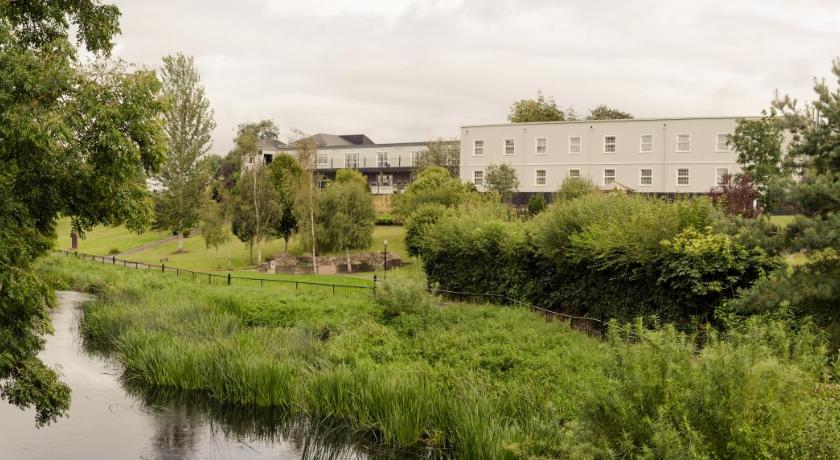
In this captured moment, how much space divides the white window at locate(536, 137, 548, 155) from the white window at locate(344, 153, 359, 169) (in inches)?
1121

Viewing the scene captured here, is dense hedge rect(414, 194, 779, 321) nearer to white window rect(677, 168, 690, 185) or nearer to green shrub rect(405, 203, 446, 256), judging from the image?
green shrub rect(405, 203, 446, 256)

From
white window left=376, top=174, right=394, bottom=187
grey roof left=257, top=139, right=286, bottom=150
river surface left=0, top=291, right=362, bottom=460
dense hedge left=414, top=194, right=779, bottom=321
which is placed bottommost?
river surface left=0, top=291, right=362, bottom=460

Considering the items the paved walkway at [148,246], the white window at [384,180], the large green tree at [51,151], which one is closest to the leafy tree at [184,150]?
the paved walkway at [148,246]

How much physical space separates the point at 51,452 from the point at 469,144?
47.6m

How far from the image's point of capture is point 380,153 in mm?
80375

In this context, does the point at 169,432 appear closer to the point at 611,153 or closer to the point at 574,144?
the point at 611,153

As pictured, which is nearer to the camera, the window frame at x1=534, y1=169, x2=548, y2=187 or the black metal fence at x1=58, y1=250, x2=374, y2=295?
the black metal fence at x1=58, y1=250, x2=374, y2=295

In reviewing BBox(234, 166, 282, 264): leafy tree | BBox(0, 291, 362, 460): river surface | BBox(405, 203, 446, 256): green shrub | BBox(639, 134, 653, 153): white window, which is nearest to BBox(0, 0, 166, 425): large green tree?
BBox(0, 291, 362, 460): river surface

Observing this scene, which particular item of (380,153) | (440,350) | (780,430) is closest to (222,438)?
(440,350)

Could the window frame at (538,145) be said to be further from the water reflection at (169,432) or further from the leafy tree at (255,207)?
the water reflection at (169,432)

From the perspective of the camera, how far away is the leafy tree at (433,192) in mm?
44562

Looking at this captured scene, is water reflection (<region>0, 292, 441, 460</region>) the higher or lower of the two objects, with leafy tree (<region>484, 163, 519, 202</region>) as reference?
lower

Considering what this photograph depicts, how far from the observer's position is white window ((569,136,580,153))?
54719 mm

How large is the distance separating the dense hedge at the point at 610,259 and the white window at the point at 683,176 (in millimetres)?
27931
